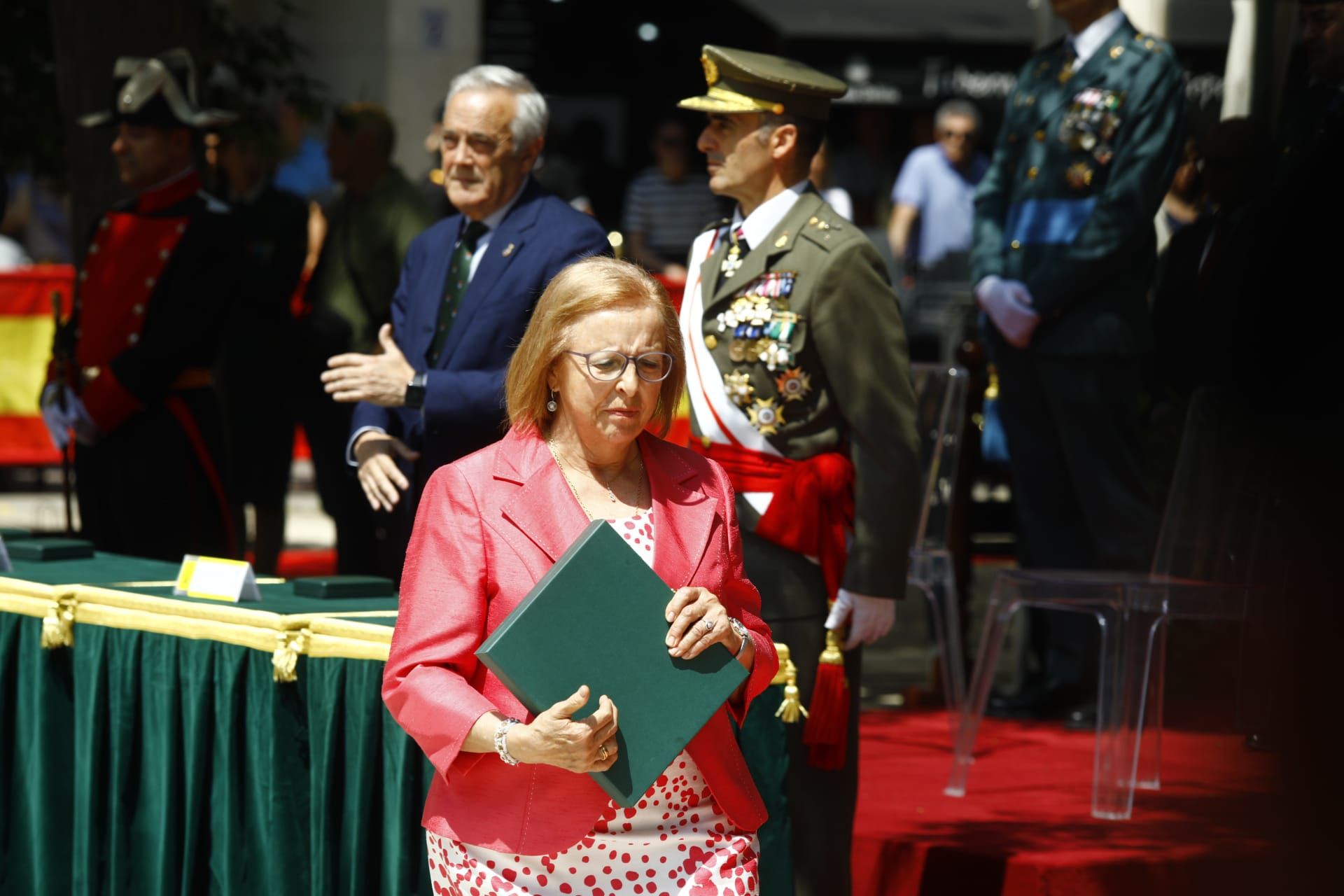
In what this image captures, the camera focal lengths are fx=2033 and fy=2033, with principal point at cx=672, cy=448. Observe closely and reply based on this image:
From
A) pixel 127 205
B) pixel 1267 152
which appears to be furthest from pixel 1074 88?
pixel 127 205

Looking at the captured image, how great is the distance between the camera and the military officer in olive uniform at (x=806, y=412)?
13.4 ft

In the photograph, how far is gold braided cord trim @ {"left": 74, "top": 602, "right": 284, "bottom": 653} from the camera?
160 inches

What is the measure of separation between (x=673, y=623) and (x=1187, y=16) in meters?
5.79

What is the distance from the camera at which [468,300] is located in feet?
14.9

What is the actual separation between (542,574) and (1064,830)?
2607 millimetres

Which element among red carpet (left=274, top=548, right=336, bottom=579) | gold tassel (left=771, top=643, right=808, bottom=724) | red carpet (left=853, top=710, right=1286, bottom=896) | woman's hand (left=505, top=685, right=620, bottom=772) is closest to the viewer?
woman's hand (left=505, top=685, right=620, bottom=772)

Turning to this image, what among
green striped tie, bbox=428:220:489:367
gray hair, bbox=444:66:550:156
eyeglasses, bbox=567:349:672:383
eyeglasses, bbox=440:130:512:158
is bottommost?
green striped tie, bbox=428:220:489:367

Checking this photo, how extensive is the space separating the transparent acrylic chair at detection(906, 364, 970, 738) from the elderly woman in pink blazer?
11.1 feet

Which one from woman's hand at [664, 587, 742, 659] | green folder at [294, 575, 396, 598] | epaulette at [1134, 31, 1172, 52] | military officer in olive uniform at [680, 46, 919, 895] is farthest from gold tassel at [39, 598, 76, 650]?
epaulette at [1134, 31, 1172, 52]

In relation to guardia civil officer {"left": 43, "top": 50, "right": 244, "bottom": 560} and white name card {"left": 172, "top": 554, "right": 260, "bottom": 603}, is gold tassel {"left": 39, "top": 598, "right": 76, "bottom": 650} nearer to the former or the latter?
white name card {"left": 172, "top": 554, "right": 260, "bottom": 603}

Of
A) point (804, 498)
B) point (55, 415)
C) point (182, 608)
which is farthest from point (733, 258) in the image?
point (55, 415)

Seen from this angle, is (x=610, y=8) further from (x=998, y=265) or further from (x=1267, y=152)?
(x=1267, y=152)

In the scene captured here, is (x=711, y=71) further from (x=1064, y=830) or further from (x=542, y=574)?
(x=1064, y=830)

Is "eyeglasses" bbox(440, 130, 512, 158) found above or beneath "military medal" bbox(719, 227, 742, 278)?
above
